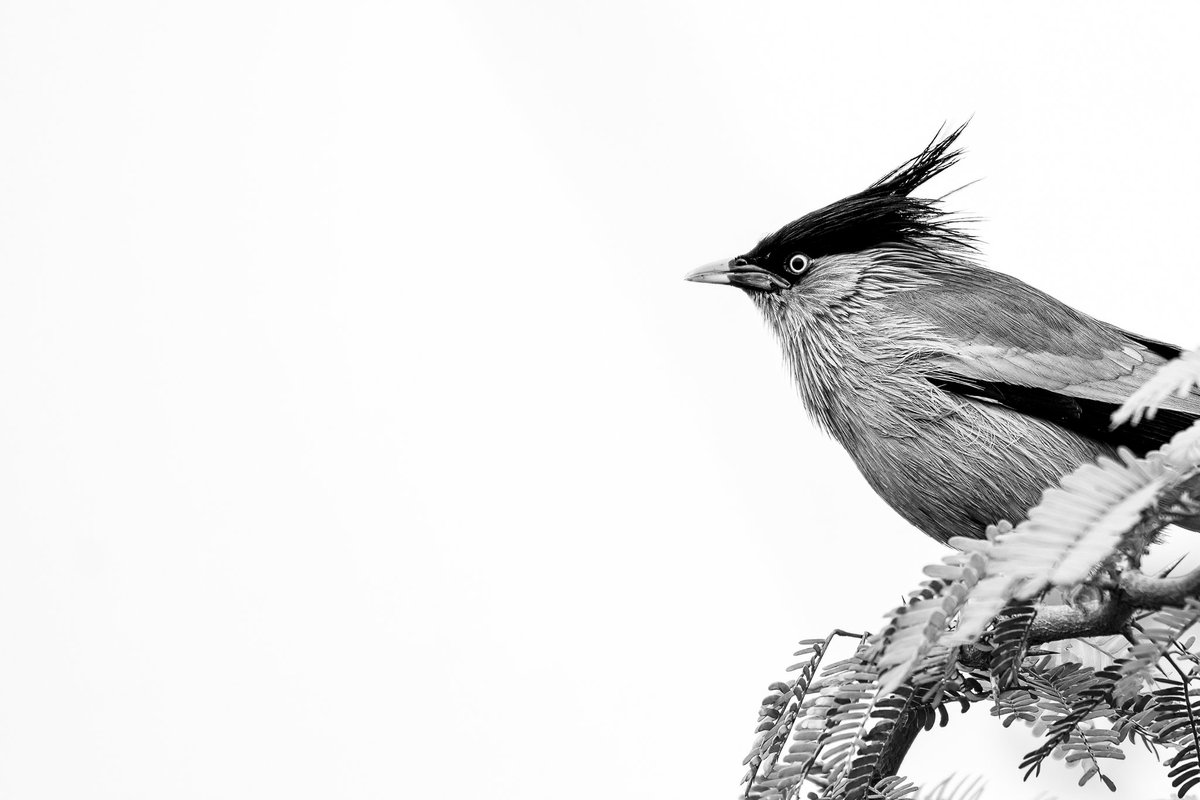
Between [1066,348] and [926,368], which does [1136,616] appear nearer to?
[926,368]

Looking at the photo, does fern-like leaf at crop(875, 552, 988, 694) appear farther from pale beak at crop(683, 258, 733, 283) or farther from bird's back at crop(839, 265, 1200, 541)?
pale beak at crop(683, 258, 733, 283)

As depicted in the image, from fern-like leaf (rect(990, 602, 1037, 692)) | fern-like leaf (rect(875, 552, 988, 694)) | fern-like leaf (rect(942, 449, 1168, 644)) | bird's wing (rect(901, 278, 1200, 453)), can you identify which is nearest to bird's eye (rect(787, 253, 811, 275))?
bird's wing (rect(901, 278, 1200, 453))

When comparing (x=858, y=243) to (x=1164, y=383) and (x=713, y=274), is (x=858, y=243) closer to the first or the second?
(x=713, y=274)

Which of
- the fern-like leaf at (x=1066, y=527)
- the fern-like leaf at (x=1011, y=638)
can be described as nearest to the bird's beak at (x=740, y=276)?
the fern-like leaf at (x=1011, y=638)

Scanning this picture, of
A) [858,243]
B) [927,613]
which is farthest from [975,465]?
[927,613]

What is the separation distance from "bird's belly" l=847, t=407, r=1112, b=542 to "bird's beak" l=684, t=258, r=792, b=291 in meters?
0.64

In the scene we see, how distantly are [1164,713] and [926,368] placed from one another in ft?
3.77

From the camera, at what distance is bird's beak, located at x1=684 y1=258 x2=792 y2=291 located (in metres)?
2.90

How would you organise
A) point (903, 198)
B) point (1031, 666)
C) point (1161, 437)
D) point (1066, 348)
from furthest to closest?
1. point (903, 198)
2. point (1066, 348)
3. point (1161, 437)
4. point (1031, 666)

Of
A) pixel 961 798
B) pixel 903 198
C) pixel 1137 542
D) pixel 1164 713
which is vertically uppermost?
pixel 903 198

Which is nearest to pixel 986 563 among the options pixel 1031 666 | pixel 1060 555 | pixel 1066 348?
pixel 1060 555

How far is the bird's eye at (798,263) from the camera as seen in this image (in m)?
2.87

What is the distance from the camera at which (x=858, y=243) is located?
2.85 meters

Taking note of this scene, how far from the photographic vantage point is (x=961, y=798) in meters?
1.17
